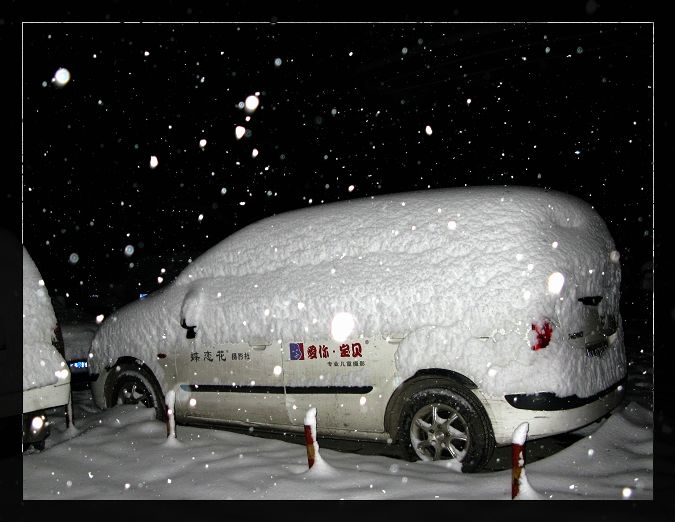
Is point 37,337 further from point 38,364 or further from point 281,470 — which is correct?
point 281,470

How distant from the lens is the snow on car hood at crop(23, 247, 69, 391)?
4.03 metres

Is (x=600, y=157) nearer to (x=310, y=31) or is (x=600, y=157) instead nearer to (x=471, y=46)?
(x=471, y=46)

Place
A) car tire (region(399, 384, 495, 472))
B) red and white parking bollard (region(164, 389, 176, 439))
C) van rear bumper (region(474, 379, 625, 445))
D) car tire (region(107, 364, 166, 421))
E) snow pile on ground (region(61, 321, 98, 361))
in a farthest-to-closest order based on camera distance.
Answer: snow pile on ground (region(61, 321, 98, 361)) → car tire (region(107, 364, 166, 421)) → red and white parking bollard (region(164, 389, 176, 439)) → car tire (region(399, 384, 495, 472)) → van rear bumper (region(474, 379, 625, 445))

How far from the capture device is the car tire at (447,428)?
3660 mm

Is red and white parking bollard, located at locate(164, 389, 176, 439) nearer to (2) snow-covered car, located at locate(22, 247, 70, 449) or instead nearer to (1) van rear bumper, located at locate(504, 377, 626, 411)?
(2) snow-covered car, located at locate(22, 247, 70, 449)

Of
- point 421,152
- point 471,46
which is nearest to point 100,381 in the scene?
point 471,46

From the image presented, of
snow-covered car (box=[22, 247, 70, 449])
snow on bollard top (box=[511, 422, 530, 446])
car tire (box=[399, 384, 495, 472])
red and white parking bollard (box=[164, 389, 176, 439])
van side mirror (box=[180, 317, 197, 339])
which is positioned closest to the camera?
snow on bollard top (box=[511, 422, 530, 446])

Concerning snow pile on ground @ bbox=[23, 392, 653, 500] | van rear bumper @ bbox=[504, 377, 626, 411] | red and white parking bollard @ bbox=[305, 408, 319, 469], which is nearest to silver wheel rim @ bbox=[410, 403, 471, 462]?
snow pile on ground @ bbox=[23, 392, 653, 500]

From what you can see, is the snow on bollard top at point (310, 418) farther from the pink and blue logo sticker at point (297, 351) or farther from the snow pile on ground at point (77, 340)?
the snow pile on ground at point (77, 340)

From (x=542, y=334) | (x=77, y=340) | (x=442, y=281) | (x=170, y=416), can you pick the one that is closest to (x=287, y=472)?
(x=170, y=416)

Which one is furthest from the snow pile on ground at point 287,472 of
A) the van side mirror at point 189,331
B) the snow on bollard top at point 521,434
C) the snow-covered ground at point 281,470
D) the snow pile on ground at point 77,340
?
the snow pile on ground at point 77,340

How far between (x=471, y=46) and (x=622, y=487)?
867 cm

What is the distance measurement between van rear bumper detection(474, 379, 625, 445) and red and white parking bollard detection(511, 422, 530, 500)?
14.2 inches

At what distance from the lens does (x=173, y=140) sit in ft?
51.6
